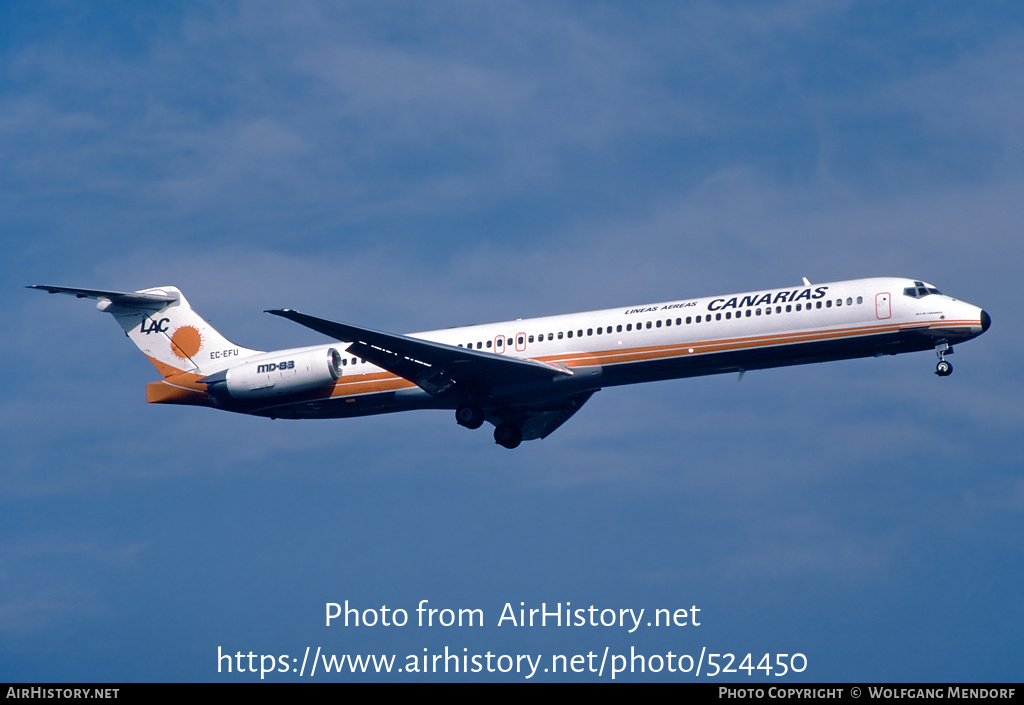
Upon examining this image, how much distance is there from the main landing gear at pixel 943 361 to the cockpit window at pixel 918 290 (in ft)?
4.55

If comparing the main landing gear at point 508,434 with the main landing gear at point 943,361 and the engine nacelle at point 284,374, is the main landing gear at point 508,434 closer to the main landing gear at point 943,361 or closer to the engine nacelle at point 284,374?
the engine nacelle at point 284,374

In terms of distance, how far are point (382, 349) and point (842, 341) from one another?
40.5ft

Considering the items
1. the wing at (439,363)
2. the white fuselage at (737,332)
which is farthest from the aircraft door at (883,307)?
the wing at (439,363)

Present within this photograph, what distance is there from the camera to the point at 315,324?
113 feet

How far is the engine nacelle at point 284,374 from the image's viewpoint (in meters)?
39.4

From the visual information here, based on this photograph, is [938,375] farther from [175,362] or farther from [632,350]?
[175,362]

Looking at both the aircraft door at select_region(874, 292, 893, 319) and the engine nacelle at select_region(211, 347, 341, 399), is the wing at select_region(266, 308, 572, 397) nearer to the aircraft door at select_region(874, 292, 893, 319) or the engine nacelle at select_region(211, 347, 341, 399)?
the engine nacelle at select_region(211, 347, 341, 399)

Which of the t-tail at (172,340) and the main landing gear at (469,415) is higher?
the t-tail at (172,340)

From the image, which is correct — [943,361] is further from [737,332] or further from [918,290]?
[737,332]

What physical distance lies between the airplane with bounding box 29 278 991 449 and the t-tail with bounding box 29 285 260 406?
45mm

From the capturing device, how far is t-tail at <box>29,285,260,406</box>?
137ft
